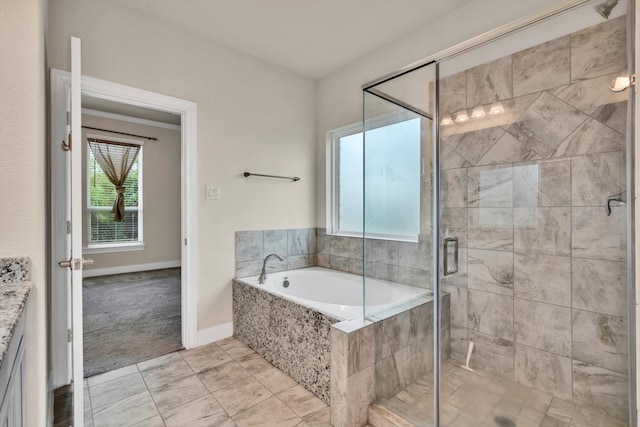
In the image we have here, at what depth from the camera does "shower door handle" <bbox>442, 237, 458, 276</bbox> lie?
6.97 feet

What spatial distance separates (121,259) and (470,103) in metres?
5.48

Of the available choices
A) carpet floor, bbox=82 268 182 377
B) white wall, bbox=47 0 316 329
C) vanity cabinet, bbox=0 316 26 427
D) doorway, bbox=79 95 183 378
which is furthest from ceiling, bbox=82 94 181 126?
vanity cabinet, bbox=0 316 26 427

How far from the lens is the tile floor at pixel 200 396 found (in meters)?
1.62

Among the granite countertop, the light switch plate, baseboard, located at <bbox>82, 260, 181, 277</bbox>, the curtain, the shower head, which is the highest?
the shower head

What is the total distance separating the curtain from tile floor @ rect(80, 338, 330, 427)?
3566 millimetres

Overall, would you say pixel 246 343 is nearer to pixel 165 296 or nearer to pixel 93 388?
pixel 93 388

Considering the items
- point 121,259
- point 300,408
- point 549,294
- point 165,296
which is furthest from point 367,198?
point 121,259

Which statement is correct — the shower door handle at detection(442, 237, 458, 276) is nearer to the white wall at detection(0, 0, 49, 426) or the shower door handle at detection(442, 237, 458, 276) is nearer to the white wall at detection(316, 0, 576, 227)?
the white wall at detection(316, 0, 576, 227)

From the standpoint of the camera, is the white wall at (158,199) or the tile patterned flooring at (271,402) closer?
the tile patterned flooring at (271,402)

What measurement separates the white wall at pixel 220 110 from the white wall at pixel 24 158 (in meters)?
1.07

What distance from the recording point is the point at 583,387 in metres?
1.69

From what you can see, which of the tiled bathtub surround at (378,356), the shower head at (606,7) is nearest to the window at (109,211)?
the tiled bathtub surround at (378,356)

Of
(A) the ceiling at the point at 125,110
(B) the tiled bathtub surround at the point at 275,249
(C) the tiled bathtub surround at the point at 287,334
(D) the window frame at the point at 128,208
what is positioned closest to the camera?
(C) the tiled bathtub surround at the point at 287,334

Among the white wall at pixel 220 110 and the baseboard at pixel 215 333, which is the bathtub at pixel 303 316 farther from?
the white wall at pixel 220 110
